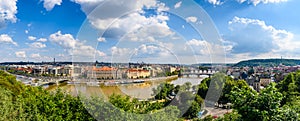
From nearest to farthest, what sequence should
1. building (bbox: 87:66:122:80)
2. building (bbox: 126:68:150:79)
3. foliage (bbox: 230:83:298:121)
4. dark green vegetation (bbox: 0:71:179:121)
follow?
foliage (bbox: 230:83:298:121) → dark green vegetation (bbox: 0:71:179:121) → building (bbox: 87:66:122:80) → building (bbox: 126:68:150:79)

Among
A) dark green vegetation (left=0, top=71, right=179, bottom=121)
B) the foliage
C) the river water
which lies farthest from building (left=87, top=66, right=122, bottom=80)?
the foliage

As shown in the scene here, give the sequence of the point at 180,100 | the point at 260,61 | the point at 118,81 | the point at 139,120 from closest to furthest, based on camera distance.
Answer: the point at 139,120 < the point at 118,81 < the point at 180,100 < the point at 260,61

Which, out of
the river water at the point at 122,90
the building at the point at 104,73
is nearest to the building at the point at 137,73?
the river water at the point at 122,90

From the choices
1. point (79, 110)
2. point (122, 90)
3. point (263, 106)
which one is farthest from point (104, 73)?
point (263, 106)

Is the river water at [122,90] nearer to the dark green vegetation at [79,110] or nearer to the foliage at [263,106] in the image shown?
the dark green vegetation at [79,110]

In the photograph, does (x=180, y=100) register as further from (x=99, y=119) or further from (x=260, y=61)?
(x=260, y=61)

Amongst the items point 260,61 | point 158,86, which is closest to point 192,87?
point 158,86

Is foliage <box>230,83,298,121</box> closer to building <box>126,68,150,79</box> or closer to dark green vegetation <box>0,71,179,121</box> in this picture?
dark green vegetation <box>0,71,179,121</box>

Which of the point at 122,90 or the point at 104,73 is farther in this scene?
the point at 122,90

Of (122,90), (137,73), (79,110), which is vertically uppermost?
(137,73)

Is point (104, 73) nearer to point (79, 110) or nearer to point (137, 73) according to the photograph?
point (79, 110)

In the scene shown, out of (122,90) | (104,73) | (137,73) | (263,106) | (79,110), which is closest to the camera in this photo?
(263,106)
